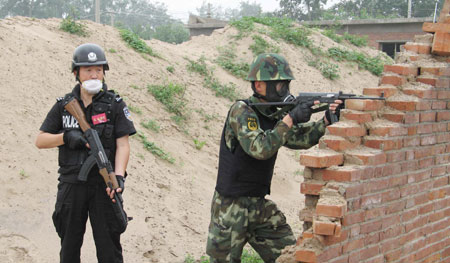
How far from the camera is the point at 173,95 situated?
10016 mm

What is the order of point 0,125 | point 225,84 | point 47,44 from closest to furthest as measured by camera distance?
point 0,125 < point 47,44 < point 225,84

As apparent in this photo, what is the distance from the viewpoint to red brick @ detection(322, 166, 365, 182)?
349 centimetres

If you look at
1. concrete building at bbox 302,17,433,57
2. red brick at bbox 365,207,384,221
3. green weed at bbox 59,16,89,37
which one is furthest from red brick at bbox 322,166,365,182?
concrete building at bbox 302,17,433,57

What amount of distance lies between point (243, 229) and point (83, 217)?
3.76 ft

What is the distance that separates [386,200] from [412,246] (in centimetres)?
58

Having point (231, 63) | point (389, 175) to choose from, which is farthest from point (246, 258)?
point (231, 63)

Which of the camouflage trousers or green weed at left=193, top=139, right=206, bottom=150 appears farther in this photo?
green weed at left=193, top=139, right=206, bottom=150

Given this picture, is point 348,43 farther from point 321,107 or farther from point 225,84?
point 321,107

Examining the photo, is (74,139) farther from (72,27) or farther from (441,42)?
(72,27)

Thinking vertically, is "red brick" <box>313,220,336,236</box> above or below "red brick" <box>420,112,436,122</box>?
below

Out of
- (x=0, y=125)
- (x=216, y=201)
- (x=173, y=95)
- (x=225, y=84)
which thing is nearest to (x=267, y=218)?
(x=216, y=201)

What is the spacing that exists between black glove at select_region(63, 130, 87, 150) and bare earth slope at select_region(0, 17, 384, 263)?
2037 millimetres

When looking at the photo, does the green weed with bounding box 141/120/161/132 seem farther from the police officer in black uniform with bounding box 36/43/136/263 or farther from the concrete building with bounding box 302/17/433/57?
the concrete building with bounding box 302/17/433/57

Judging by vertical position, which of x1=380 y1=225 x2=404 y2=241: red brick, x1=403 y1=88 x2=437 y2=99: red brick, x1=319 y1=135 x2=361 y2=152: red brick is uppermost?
x1=403 y1=88 x2=437 y2=99: red brick
